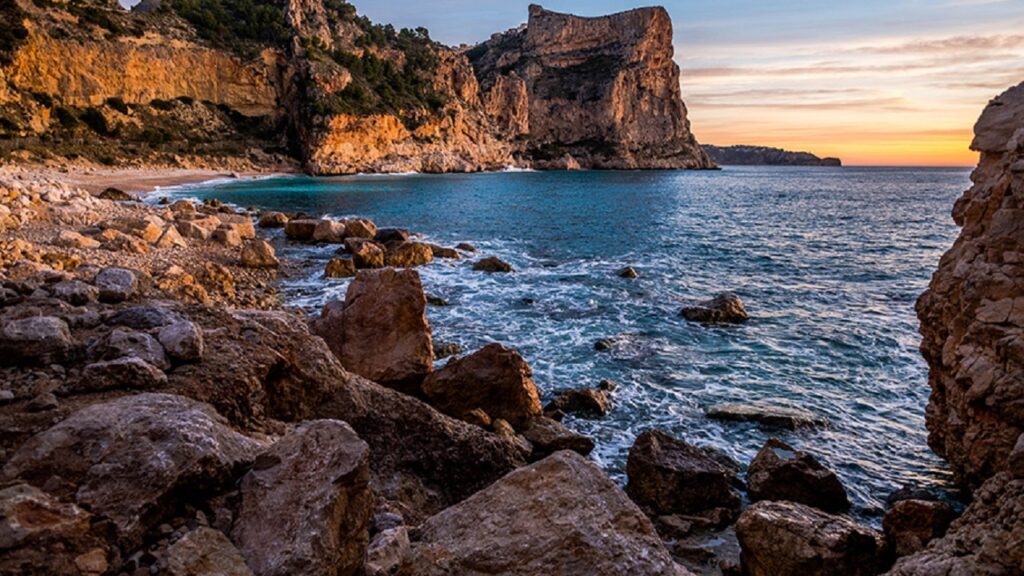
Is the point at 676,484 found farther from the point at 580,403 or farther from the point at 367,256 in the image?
the point at 367,256

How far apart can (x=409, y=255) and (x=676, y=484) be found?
1746cm

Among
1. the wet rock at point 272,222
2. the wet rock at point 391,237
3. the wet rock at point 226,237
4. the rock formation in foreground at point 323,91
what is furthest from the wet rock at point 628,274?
the rock formation in foreground at point 323,91

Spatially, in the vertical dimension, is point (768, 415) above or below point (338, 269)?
below

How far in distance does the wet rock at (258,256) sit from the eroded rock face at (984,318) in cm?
Answer: 1885

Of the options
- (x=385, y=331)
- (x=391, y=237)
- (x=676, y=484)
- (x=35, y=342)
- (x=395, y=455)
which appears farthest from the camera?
(x=391, y=237)

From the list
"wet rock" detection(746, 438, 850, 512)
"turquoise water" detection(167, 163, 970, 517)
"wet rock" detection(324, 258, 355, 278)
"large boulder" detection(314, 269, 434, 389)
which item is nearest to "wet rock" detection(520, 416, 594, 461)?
"turquoise water" detection(167, 163, 970, 517)

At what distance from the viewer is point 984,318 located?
7500mm

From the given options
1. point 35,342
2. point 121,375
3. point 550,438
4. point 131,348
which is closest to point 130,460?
point 121,375

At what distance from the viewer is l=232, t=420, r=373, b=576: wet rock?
3.04 metres

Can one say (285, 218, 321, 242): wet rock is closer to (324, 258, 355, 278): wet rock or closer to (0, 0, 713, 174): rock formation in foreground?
(324, 258, 355, 278): wet rock

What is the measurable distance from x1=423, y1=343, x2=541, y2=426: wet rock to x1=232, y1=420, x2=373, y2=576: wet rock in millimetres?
5832

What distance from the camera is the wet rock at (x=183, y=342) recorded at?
4.66 metres

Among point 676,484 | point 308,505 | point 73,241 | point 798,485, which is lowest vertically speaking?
point 798,485

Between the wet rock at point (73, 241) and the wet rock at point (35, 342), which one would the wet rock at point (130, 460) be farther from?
the wet rock at point (73, 241)
